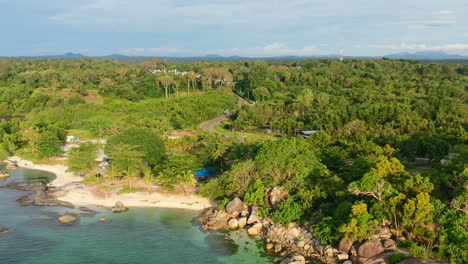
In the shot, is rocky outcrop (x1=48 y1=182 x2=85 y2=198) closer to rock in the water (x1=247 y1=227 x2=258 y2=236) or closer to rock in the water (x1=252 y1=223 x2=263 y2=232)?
rock in the water (x1=247 y1=227 x2=258 y2=236)

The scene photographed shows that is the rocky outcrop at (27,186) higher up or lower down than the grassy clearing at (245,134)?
lower down

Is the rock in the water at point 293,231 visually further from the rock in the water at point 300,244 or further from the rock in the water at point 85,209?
the rock in the water at point 85,209

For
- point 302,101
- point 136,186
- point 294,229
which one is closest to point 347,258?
point 294,229

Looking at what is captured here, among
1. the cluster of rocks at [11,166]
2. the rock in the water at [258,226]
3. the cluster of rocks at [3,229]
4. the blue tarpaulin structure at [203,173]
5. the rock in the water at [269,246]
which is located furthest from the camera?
the cluster of rocks at [11,166]

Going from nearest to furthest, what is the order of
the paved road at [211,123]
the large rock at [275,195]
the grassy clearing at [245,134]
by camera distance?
1. the large rock at [275,195]
2. the grassy clearing at [245,134]
3. the paved road at [211,123]

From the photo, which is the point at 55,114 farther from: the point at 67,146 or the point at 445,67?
the point at 445,67

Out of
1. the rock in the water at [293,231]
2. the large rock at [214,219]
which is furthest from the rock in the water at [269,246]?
the large rock at [214,219]

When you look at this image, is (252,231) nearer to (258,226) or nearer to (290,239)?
(258,226)

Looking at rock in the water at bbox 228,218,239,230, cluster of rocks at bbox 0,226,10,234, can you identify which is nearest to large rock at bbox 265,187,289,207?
rock in the water at bbox 228,218,239,230
